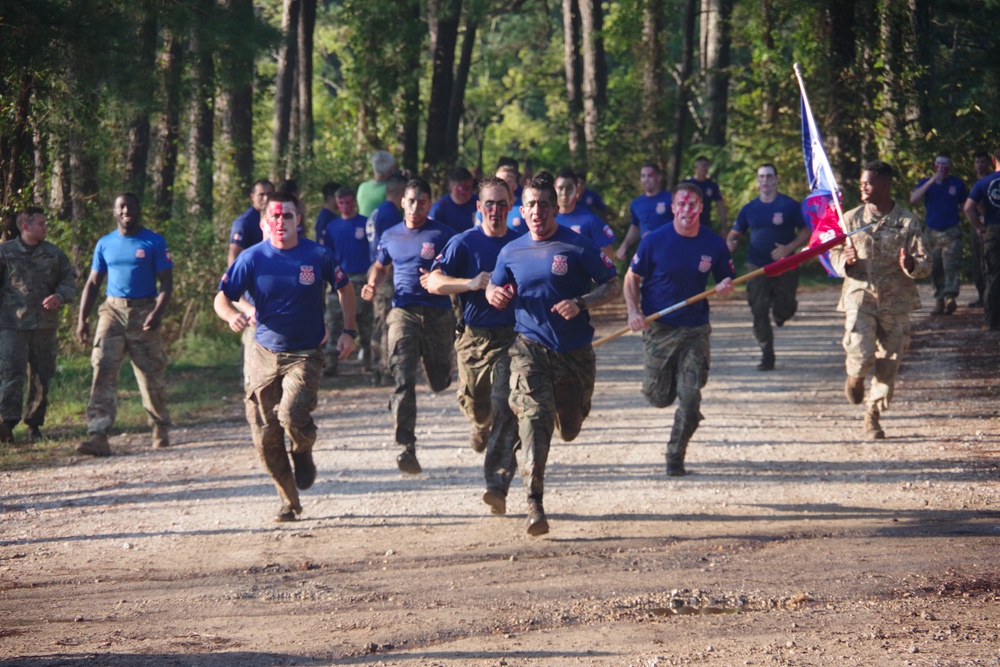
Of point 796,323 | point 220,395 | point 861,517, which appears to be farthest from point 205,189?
point 861,517

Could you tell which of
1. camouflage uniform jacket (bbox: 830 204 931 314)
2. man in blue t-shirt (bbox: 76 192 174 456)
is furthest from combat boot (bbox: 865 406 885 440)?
man in blue t-shirt (bbox: 76 192 174 456)

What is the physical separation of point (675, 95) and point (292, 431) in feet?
68.4

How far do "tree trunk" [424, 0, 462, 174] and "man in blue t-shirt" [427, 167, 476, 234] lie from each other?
11.9 metres

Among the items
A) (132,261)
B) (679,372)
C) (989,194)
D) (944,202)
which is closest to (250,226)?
(132,261)

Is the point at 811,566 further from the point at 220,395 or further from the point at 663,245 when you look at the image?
the point at 220,395

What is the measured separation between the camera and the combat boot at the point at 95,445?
11.4 m

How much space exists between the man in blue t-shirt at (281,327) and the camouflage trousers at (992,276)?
1012 centimetres

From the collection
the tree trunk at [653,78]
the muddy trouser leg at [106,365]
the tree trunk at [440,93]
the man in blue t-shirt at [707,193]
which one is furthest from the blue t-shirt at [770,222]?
the tree trunk at [653,78]

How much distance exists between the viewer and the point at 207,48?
13.5 m

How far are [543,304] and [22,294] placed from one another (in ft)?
18.4

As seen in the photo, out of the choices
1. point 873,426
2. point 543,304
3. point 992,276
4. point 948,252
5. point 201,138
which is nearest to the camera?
point 543,304

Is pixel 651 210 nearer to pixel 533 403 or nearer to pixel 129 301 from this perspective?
pixel 129 301

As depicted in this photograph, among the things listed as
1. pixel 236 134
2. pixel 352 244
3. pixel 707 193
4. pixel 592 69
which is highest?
pixel 592 69

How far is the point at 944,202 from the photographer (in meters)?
17.8
